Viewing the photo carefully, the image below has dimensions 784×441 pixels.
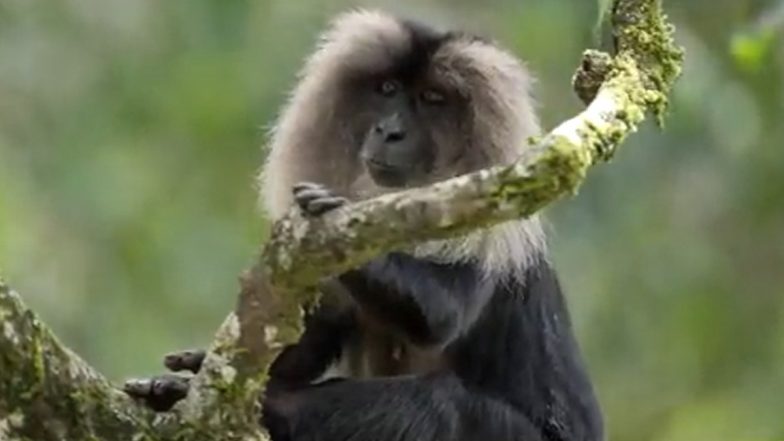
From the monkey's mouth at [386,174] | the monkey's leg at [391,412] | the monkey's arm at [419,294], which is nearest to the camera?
the monkey's arm at [419,294]

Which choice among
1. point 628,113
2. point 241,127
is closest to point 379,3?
point 241,127

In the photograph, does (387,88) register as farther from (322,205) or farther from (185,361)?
(322,205)

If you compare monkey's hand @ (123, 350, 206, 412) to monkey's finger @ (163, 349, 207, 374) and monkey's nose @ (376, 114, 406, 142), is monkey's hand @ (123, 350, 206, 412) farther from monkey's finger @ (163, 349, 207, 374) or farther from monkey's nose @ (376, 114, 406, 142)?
monkey's nose @ (376, 114, 406, 142)

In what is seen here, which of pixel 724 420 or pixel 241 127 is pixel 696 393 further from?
pixel 241 127

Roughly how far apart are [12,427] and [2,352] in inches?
6.3

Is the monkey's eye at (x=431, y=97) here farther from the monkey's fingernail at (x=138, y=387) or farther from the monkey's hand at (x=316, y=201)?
the monkey's hand at (x=316, y=201)

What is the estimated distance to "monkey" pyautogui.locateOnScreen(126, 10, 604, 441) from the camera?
17.0ft

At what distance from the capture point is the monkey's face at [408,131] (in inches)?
213

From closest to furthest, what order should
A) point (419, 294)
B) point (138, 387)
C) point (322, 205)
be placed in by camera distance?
point (322, 205)
point (138, 387)
point (419, 294)

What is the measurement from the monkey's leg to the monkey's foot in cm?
45

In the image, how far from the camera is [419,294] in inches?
197

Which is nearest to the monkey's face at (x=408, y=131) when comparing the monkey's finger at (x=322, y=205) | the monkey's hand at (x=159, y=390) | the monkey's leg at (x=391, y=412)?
the monkey's leg at (x=391, y=412)

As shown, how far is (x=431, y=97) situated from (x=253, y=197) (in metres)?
4.59

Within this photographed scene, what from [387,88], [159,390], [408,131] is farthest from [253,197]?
[159,390]
